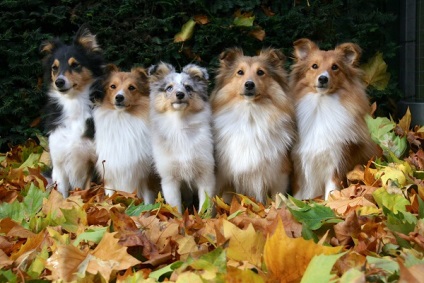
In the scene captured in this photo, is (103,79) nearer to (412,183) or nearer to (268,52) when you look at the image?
(268,52)

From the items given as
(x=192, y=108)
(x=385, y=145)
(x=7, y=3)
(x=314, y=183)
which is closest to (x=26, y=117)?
(x=7, y=3)

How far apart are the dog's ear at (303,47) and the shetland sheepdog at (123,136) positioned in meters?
1.27

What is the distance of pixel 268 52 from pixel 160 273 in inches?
100

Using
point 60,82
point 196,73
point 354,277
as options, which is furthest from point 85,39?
point 354,277

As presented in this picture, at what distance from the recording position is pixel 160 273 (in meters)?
2.20

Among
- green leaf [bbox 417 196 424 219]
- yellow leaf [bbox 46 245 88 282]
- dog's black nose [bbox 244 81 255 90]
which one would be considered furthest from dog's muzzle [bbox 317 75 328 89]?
yellow leaf [bbox 46 245 88 282]

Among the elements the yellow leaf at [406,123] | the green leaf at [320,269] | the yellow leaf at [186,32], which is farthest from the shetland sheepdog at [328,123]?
the green leaf at [320,269]

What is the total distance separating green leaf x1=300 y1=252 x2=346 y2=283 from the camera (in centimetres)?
182

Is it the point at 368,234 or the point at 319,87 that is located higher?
the point at 319,87

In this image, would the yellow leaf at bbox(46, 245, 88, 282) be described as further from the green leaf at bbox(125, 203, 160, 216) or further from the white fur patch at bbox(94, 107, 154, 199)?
the white fur patch at bbox(94, 107, 154, 199)

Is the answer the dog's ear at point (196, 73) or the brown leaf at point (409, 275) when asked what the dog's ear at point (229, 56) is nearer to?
the dog's ear at point (196, 73)

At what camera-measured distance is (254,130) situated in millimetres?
4133

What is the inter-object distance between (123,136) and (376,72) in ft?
9.99

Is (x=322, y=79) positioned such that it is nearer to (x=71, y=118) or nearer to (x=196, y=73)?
(x=196, y=73)
